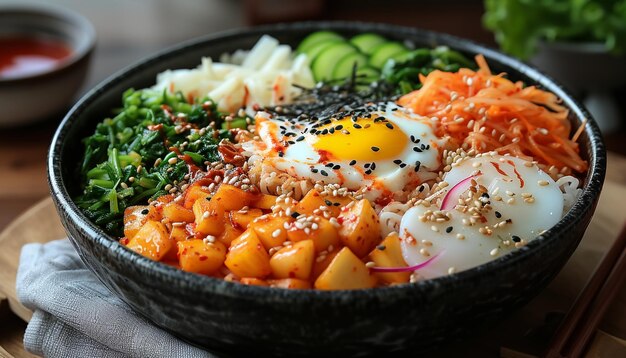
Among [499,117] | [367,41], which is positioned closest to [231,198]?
[499,117]

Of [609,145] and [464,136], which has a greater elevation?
[464,136]

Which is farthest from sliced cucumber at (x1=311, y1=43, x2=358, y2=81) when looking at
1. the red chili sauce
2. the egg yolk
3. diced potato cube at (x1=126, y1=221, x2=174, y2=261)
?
the red chili sauce

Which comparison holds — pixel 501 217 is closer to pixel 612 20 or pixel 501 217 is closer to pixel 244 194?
pixel 244 194

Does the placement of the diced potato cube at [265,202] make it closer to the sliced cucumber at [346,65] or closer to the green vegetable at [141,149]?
the green vegetable at [141,149]

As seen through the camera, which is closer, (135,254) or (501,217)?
(135,254)

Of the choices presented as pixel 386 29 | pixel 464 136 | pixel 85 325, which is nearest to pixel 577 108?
pixel 464 136

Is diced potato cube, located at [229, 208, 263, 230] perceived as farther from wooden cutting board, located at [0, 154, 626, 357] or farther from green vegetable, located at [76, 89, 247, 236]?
wooden cutting board, located at [0, 154, 626, 357]

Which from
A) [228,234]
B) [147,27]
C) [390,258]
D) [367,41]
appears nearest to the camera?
[390,258]

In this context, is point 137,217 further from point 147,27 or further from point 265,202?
point 147,27
